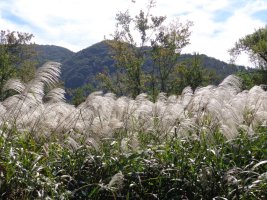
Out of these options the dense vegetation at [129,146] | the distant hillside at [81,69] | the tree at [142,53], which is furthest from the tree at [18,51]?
the distant hillside at [81,69]

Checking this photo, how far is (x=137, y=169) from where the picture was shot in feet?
17.9

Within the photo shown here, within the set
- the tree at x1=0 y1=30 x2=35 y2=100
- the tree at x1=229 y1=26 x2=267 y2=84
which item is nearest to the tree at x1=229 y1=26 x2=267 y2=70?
the tree at x1=229 y1=26 x2=267 y2=84

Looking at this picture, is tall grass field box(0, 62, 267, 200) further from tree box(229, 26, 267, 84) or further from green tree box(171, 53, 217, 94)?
green tree box(171, 53, 217, 94)

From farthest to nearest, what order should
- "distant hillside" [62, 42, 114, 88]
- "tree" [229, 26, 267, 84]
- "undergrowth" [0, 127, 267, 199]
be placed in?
"distant hillside" [62, 42, 114, 88], "tree" [229, 26, 267, 84], "undergrowth" [0, 127, 267, 199]

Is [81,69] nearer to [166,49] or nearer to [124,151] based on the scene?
[166,49]

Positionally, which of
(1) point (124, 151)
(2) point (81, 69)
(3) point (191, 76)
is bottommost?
(1) point (124, 151)

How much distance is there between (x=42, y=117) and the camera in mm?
6566

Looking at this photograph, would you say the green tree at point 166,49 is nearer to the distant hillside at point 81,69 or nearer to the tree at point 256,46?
the tree at point 256,46

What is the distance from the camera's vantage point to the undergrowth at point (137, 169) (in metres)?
5.00

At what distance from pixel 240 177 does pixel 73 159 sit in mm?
2060

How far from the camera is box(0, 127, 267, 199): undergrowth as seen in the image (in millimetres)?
4996

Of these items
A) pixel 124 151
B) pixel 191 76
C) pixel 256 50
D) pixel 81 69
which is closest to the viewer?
pixel 124 151

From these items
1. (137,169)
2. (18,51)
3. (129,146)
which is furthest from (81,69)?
(137,169)

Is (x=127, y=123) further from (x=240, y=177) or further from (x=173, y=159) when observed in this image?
(x=240, y=177)
